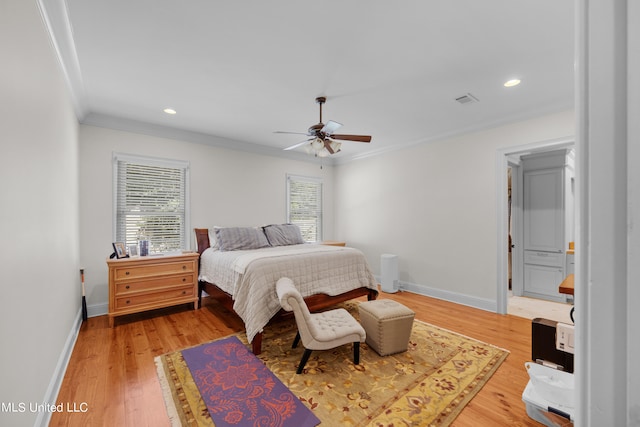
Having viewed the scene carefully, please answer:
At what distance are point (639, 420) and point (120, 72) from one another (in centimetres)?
366

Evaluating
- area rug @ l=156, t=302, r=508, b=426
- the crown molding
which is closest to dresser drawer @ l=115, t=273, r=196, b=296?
area rug @ l=156, t=302, r=508, b=426

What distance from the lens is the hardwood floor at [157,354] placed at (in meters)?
1.89

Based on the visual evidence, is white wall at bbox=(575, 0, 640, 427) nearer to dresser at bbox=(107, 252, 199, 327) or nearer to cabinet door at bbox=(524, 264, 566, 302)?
dresser at bbox=(107, 252, 199, 327)

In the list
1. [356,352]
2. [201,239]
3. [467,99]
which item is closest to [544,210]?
[467,99]

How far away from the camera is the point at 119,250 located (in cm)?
354

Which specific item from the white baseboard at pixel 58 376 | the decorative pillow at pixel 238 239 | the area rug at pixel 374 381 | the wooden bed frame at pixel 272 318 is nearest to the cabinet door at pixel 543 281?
the area rug at pixel 374 381

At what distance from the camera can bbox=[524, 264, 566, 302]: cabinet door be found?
437 centimetres

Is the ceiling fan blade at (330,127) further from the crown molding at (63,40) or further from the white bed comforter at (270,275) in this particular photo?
the crown molding at (63,40)

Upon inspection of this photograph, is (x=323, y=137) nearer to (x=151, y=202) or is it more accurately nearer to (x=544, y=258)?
(x=151, y=202)

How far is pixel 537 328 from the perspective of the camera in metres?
2.24

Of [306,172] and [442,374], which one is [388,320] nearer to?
A: [442,374]

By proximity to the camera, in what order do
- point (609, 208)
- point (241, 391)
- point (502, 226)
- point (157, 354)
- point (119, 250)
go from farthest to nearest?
point (502, 226) < point (119, 250) < point (157, 354) < point (241, 391) < point (609, 208)

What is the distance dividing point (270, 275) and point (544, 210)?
4.52m

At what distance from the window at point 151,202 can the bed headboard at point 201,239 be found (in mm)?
178
